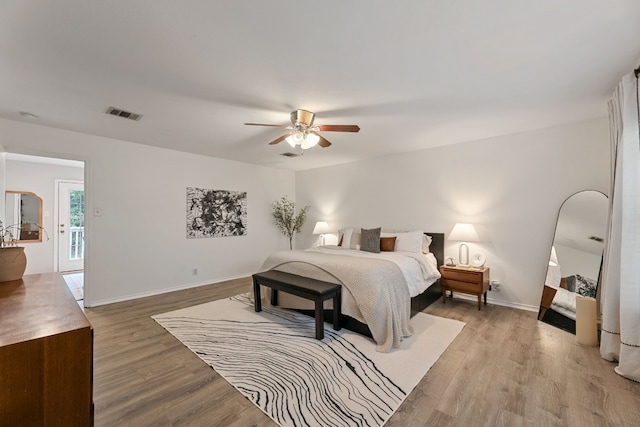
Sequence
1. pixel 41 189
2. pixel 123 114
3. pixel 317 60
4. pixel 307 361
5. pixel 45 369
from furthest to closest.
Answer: pixel 41 189
pixel 123 114
pixel 307 361
pixel 317 60
pixel 45 369

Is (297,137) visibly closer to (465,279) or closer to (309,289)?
(309,289)

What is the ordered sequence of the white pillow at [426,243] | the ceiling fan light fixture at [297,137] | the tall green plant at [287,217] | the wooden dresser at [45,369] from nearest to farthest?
the wooden dresser at [45,369]
the ceiling fan light fixture at [297,137]
the white pillow at [426,243]
the tall green plant at [287,217]

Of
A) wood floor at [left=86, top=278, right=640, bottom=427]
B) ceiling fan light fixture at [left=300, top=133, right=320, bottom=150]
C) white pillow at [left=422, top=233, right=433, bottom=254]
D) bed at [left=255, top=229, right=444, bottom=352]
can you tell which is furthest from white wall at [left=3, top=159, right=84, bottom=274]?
white pillow at [left=422, top=233, right=433, bottom=254]

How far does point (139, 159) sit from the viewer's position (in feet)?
14.3

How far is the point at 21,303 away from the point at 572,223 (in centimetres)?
495

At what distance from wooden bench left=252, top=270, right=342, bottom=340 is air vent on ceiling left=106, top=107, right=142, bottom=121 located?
2.38 meters

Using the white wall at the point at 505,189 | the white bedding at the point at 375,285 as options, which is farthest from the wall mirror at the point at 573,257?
the white bedding at the point at 375,285

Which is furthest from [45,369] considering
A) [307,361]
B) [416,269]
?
[416,269]

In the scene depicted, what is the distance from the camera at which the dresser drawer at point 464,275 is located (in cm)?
363

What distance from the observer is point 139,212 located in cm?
438

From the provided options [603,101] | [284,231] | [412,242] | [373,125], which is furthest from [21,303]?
[284,231]

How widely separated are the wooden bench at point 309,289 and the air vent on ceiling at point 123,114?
7.81 ft

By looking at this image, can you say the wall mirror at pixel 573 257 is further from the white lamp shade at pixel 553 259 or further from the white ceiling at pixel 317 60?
the white ceiling at pixel 317 60

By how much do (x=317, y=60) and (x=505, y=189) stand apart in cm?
332
